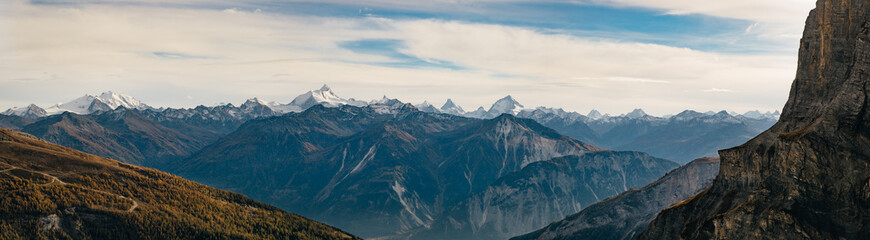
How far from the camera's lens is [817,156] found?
113 meters

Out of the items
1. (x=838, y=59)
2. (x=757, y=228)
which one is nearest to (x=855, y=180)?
(x=757, y=228)

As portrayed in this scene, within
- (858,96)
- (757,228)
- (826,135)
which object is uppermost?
(858,96)

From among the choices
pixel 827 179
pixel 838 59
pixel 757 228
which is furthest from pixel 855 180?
pixel 838 59

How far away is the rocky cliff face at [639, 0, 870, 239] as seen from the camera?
4316 inches

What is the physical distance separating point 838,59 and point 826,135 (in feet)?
62.8

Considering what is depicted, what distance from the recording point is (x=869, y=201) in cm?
10725

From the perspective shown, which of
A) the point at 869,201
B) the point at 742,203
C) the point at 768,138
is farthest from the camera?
the point at 768,138

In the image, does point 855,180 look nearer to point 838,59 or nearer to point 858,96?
point 858,96

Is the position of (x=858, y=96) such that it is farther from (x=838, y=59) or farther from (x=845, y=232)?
(x=845, y=232)

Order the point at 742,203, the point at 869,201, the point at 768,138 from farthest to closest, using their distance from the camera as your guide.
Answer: the point at 768,138, the point at 742,203, the point at 869,201

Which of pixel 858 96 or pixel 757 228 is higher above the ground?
pixel 858 96

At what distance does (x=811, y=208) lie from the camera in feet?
369

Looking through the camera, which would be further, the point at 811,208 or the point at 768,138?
the point at 768,138

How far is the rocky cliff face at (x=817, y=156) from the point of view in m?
110
